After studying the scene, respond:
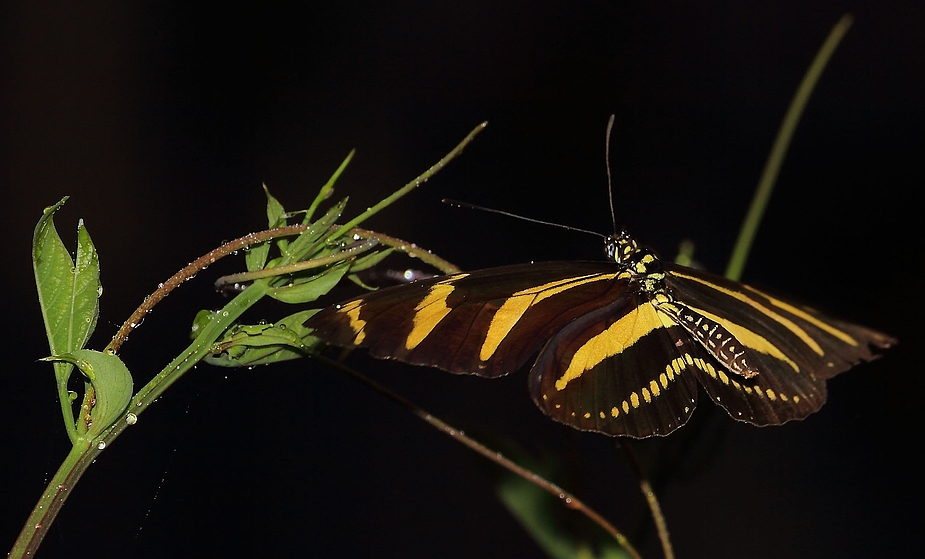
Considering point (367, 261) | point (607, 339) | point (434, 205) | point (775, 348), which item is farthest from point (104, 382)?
point (434, 205)

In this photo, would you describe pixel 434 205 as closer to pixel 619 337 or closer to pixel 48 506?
pixel 619 337

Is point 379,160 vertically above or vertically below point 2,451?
above

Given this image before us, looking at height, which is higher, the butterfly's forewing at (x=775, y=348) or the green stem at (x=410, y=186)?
the green stem at (x=410, y=186)

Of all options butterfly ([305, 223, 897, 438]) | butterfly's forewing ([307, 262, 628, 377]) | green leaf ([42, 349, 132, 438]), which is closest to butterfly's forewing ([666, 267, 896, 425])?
butterfly ([305, 223, 897, 438])

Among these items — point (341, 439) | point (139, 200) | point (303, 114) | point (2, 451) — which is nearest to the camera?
point (2, 451)

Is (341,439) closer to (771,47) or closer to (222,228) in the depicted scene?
(222,228)

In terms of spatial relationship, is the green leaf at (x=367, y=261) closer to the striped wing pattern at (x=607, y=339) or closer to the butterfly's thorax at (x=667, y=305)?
the striped wing pattern at (x=607, y=339)

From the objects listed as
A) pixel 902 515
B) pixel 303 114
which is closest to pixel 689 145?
pixel 303 114

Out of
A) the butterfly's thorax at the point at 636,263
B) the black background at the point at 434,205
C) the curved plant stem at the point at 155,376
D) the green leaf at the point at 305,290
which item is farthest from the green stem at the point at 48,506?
the black background at the point at 434,205
